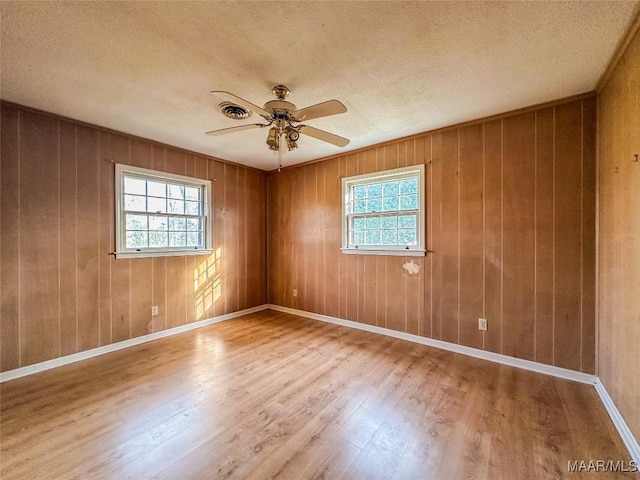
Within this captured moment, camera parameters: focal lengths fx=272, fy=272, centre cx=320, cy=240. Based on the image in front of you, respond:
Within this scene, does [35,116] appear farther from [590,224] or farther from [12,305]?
[590,224]

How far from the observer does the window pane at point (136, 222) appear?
3291 millimetres

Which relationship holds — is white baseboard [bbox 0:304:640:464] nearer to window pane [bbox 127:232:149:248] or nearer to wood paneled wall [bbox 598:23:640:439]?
wood paneled wall [bbox 598:23:640:439]

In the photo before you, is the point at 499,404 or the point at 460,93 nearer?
the point at 499,404

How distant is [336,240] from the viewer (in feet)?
13.5

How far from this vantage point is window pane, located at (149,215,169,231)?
3490 millimetres

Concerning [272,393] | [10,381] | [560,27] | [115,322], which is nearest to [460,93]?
[560,27]

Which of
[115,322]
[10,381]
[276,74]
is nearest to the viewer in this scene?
[276,74]

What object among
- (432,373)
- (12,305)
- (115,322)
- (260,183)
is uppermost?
(260,183)

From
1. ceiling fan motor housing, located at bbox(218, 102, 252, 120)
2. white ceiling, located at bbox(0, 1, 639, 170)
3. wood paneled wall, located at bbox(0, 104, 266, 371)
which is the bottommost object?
wood paneled wall, located at bbox(0, 104, 266, 371)

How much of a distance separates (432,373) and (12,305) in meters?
3.95

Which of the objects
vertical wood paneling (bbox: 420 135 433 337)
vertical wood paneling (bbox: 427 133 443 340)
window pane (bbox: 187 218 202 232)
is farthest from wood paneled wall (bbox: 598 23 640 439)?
window pane (bbox: 187 218 202 232)

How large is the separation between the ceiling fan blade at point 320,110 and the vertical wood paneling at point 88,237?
97.3 inches

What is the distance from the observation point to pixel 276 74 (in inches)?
79.4

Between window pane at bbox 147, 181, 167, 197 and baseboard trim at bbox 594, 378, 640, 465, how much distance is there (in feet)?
15.5
